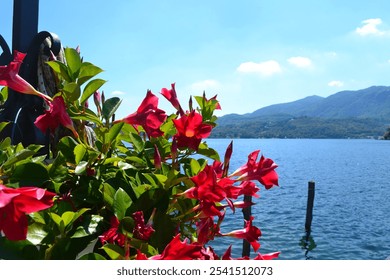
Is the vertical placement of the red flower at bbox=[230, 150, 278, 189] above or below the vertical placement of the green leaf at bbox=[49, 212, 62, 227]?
above

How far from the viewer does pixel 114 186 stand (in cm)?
82

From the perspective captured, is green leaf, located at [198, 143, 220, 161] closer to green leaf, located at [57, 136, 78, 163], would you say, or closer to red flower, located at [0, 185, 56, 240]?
green leaf, located at [57, 136, 78, 163]

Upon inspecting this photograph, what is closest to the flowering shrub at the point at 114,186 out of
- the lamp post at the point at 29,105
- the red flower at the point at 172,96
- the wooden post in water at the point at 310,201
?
the red flower at the point at 172,96

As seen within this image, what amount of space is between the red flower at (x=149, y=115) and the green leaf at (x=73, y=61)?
0.15 meters

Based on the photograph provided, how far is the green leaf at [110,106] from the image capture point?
95cm

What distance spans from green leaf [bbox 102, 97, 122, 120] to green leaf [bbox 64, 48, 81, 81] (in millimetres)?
92

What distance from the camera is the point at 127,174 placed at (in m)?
0.90

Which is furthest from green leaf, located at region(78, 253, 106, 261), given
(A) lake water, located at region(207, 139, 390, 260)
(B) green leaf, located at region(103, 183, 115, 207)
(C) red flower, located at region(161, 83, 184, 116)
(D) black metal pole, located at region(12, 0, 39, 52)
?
(A) lake water, located at region(207, 139, 390, 260)

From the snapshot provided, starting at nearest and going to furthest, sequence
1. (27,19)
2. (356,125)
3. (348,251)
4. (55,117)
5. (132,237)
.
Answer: (132,237) → (55,117) → (27,19) → (348,251) → (356,125)

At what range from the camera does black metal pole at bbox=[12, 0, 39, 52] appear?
203cm

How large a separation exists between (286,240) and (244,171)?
15.8m

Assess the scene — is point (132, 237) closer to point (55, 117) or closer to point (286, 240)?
point (55, 117)

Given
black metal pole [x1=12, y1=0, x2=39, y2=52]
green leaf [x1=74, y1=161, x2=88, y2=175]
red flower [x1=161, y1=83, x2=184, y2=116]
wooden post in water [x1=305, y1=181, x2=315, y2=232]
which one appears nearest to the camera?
green leaf [x1=74, y1=161, x2=88, y2=175]
